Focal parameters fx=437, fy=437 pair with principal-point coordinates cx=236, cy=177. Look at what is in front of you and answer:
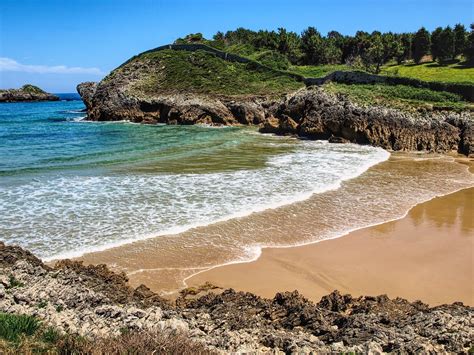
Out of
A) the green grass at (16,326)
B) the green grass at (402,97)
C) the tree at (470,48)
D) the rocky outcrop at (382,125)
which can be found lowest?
the green grass at (16,326)

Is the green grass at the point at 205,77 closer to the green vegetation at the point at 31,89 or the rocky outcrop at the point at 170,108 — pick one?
the rocky outcrop at the point at 170,108

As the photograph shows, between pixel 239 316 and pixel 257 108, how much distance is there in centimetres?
4185

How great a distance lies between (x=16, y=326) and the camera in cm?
580

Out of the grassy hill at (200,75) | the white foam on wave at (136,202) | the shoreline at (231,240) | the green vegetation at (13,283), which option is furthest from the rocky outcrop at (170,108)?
the green vegetation at (13,283)

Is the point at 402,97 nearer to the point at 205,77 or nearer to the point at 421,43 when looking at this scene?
the point at 205,77

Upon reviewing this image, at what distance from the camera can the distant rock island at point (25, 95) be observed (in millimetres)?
109750

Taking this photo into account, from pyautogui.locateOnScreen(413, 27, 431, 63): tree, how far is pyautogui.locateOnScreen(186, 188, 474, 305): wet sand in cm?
5898

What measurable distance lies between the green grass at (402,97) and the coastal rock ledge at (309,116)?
87 cm

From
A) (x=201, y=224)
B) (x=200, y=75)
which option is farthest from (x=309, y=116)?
(x=201, y=224)

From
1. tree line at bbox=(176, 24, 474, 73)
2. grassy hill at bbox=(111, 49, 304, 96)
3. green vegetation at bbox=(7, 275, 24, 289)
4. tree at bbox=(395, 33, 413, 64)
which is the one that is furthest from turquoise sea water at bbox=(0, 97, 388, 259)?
tree at bbox=(395, 33, 413, 64)

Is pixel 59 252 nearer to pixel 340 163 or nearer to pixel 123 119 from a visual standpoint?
pixel 340 163

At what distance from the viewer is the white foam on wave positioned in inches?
495

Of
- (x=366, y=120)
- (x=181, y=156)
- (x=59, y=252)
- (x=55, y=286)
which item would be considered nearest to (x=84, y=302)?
(x=55, y=286)

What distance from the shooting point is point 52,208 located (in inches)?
589
